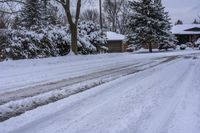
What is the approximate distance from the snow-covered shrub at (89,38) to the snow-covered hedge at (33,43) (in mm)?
1834

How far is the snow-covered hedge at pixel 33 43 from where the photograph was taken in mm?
23448

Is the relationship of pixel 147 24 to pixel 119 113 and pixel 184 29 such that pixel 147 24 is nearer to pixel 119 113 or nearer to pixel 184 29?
pixel 184 29

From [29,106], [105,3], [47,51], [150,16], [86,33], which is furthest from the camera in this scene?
[105,3]

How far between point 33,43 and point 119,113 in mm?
19766

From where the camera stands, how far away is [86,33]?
33250 mm

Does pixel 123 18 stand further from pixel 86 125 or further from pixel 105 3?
pixel 86 125

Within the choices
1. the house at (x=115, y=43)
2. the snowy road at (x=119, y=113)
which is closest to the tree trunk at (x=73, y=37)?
the snowy road at (x=119, y=113)

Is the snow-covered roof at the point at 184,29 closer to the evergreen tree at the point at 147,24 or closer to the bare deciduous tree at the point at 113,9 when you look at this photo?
the bare deciduous tree at the point at 113,9

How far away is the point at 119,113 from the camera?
6.90m

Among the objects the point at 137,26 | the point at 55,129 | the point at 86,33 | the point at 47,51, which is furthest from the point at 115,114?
the point at 137,26

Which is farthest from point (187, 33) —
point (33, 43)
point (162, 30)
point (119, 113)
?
point (119, 113)

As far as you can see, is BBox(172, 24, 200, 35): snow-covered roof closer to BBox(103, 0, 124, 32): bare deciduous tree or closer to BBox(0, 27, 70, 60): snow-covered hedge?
BBox(103, 0, 124, 32): bare deciduous tree

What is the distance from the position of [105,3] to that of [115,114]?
3191 inches

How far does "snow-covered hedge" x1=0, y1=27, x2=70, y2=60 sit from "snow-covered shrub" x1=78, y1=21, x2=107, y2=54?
1.83 m
